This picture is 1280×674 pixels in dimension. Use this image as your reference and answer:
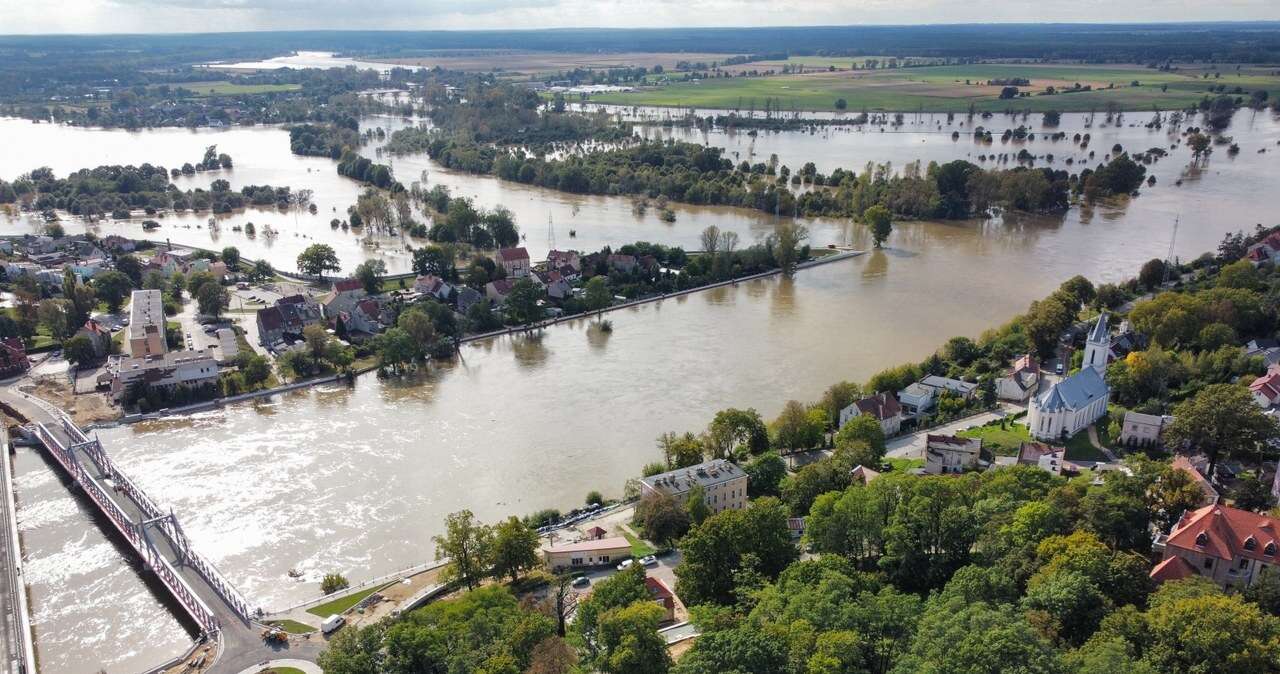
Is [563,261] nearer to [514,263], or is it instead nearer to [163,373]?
[514,263]

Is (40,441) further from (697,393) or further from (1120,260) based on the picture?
(1120,260)

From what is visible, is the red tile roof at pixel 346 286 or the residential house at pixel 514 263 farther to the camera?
the residential house at pixel 514 263

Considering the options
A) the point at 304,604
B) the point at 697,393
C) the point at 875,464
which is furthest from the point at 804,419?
the point at 304,604

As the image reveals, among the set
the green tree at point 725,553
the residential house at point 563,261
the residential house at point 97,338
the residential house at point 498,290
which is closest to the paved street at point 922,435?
the green tree at point 725,553

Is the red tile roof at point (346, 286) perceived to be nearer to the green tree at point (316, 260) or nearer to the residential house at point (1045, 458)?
the green tree at point (316, 260)

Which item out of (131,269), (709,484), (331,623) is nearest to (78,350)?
(131,269)
